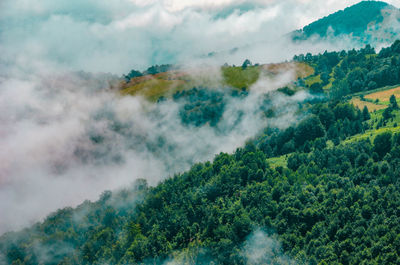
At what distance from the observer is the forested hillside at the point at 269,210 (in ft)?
301

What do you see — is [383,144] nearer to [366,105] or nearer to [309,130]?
[309,130]

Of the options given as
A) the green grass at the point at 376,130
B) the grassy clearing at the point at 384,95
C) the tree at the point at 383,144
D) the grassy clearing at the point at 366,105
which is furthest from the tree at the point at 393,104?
the tree at the point at 383,144

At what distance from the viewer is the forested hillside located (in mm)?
91812

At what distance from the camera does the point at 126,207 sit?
164 m

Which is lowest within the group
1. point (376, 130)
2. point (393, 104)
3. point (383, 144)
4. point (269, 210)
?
point (269, 210)

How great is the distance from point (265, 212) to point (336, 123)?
63839mm

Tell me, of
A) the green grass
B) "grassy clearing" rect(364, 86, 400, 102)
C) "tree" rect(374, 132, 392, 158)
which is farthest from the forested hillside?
"grassy clearing" rect(364, 86, 400, 102)

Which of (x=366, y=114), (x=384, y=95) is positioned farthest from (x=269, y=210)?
(x=384, y=95)

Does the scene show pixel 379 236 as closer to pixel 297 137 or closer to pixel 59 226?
pixel 297 137

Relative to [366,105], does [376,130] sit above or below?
below

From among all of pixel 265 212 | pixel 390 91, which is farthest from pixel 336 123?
pixel 265 212

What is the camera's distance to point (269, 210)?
4414 inches

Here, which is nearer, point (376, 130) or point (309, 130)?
point (376, 130)

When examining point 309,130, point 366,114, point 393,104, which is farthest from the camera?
point 309,130
